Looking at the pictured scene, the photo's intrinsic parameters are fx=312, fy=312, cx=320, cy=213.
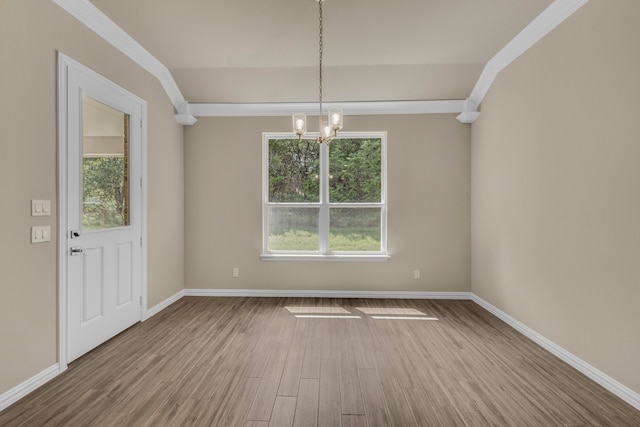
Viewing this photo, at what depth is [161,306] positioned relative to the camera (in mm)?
3863

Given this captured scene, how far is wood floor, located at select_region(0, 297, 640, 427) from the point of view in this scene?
1915 millimetres

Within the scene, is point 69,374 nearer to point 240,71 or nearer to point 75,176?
point 75,176

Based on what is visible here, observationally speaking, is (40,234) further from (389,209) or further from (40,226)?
(389,209)

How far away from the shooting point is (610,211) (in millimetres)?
2199

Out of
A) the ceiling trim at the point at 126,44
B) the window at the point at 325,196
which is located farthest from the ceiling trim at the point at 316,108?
the window at the point at 325,196

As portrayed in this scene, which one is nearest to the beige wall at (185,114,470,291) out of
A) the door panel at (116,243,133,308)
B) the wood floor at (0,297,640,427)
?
the wood floor at (0,297,640,427)

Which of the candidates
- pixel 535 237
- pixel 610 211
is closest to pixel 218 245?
pixel 535 237

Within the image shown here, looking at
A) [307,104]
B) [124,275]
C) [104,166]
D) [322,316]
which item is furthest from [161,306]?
[307,104]

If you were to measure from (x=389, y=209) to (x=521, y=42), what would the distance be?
7.60 feet

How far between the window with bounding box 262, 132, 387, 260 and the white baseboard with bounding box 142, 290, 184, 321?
131cm

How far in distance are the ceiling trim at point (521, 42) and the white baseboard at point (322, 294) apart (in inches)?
94.9

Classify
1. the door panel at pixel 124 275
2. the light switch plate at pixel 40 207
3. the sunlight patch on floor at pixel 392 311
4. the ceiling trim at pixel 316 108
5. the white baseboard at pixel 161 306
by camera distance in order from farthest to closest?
1. the ceiling trim at pixel 316 108
2. the sunlight patch on floor at pixel 392 311
3. the white baseboard at pixel 161 306
4. the door panel at pixel 124 275
5. the light switch plate at pixel 40 207

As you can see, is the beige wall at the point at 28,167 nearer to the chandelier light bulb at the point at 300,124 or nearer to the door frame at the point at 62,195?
the door frame at the point at 62,195

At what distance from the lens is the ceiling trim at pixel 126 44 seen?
2546 millimetres
